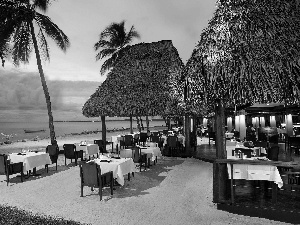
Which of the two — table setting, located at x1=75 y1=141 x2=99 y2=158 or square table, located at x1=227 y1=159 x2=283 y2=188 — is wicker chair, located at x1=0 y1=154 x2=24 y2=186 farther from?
square table, located at x1=227 y1=159 x2=283 y2=188

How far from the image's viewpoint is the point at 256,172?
6301mm

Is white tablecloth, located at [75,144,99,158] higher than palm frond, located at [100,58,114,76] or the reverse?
the reverse

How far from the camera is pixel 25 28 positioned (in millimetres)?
17125

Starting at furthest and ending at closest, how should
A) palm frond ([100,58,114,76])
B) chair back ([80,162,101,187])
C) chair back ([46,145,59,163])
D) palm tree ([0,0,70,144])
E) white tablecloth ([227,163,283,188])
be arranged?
palm frond ([100,58,114,76]), palm tree ([0,0,70,144]), chair back ([46,145,59,163]), chair back ([80,162,101,187]), white tablecloth ([227,163,283,188])

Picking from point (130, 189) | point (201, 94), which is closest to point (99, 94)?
point (130, 189)

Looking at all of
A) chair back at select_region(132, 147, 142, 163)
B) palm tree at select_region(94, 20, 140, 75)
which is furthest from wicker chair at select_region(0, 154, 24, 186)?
palm tree at select_region(94, 20, 140, 75)

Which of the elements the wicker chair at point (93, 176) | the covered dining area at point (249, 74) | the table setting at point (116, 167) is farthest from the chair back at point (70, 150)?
the covered dining area at point (249, 74)

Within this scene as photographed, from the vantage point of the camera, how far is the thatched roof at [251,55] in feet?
19.4

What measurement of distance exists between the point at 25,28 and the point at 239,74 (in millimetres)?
15264

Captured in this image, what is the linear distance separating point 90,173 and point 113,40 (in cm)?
2357

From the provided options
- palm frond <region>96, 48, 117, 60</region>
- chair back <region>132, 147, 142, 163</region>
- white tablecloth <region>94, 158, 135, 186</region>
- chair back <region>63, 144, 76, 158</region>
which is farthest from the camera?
palm frond <region>96, 48, 117, 60</region>

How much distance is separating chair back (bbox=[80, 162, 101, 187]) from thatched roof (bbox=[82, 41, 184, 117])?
627cm

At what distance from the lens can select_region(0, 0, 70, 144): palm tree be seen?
1625 cm

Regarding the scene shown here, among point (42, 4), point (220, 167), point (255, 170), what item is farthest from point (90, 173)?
point (42, 4)
